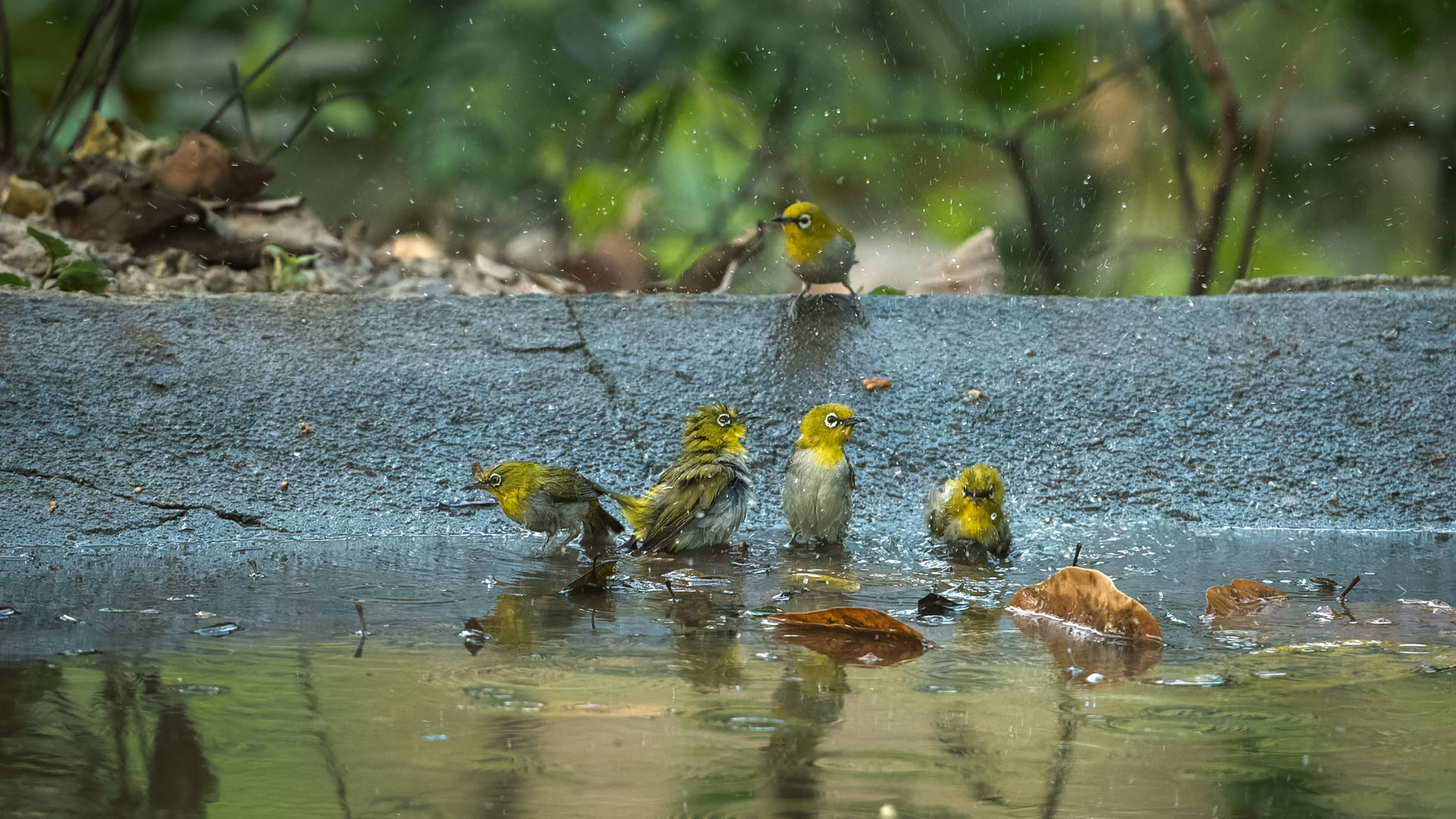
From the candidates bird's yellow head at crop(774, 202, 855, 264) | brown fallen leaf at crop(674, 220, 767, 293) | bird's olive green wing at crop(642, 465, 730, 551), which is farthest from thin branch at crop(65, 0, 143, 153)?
bird's olive green wing at crop(642, 465, 730, 551)

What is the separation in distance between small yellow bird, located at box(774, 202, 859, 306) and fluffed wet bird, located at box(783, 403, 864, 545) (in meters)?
1.13

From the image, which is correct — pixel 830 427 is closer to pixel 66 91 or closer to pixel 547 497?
pixel 547 497

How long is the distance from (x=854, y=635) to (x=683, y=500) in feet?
3.35

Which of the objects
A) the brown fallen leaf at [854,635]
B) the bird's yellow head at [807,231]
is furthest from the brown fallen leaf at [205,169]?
the brown fallen leaf at [854,635]

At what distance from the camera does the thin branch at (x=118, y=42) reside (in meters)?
6.75

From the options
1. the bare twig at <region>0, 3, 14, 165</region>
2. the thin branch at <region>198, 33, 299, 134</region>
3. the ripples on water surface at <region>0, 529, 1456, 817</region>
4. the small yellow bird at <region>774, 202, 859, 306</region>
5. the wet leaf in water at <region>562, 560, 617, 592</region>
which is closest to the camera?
the ripples on water surface at <region>0, 529, 1456, 817</region>

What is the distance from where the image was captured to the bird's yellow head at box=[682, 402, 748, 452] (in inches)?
136

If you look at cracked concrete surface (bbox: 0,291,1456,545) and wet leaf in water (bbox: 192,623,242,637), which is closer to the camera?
wet leaf in water (bbox: 192,623,242,637)

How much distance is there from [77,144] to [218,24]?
4.11 ft

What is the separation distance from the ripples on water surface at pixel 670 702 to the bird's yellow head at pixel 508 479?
1.02 feet

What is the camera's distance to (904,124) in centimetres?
761

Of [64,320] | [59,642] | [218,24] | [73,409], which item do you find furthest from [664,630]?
[218,24]

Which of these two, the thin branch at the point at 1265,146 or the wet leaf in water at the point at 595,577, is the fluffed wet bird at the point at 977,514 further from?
the thin branch at the point at 1265,146

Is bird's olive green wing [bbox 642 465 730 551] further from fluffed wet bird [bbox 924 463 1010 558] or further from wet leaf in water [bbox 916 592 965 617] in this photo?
wet leaf in water [bbox 916 592 965 617]
